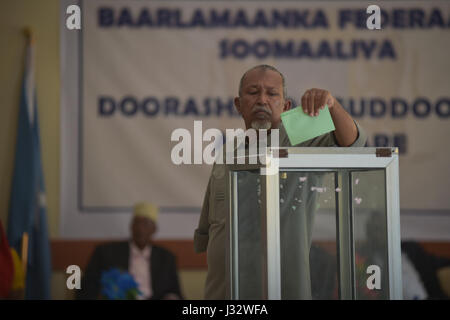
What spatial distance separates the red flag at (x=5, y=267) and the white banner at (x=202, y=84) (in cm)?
49

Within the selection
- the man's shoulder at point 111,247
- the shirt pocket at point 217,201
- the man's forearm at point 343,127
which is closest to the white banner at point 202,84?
the man's shoulder at point 111,247

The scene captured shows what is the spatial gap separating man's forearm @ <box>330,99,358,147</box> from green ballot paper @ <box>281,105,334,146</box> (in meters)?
0.06

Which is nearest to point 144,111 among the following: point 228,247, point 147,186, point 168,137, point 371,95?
point 168,137

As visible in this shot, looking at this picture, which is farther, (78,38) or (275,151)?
(78,38)

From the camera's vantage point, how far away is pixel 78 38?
3.56 metres

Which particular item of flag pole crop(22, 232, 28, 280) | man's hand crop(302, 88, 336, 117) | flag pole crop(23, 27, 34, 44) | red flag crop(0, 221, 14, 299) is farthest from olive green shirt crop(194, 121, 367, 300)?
flag pole crop(23, 27, 34, 44)

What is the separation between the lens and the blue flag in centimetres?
339

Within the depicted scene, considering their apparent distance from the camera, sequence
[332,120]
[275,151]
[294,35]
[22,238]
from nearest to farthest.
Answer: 1. [275,151]
2. [332,120]
3. [22,238]
4. [294,35]

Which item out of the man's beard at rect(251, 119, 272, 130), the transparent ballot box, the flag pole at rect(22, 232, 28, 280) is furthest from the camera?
the flag pole at rect(22, 232, 28, 280)

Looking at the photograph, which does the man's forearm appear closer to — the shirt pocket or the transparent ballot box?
the transparent ballot box

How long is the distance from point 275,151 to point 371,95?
2.80 meters

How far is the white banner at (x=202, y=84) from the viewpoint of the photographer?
354cm

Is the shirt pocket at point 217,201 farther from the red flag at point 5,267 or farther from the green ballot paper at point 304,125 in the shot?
the red flag at point 5,267

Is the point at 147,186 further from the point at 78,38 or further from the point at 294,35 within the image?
the point at 294,35
